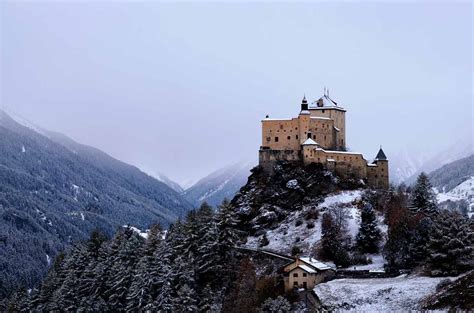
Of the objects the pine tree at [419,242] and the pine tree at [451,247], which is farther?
the pine tree at [419,242]

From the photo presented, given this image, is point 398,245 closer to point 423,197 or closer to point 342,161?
point 423,197

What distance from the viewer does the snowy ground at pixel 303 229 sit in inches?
3600

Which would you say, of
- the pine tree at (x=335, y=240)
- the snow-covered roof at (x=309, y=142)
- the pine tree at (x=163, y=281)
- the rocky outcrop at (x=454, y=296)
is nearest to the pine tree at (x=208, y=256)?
the pine tree at (x=163, y=281)

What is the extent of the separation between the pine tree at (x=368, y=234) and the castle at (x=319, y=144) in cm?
1592

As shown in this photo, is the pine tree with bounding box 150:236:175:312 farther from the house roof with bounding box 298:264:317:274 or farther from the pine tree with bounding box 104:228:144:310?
the house roof with bounding box 298:264:317:274

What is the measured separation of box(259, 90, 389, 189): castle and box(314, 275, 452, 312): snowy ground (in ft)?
102

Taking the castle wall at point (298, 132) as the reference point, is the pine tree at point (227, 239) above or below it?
below

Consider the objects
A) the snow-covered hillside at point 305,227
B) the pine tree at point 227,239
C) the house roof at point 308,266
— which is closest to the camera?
the house roof at point 308,266

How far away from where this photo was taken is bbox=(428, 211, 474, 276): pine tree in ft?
231

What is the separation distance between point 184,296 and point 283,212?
23.3 m

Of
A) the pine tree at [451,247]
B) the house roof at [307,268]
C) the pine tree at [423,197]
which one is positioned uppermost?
the pine tree at [423,197]

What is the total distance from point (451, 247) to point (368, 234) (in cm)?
1675

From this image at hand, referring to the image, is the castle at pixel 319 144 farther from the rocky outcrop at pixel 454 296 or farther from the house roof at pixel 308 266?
the rocky outcrop at pixel 454 296

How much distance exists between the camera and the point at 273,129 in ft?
355
